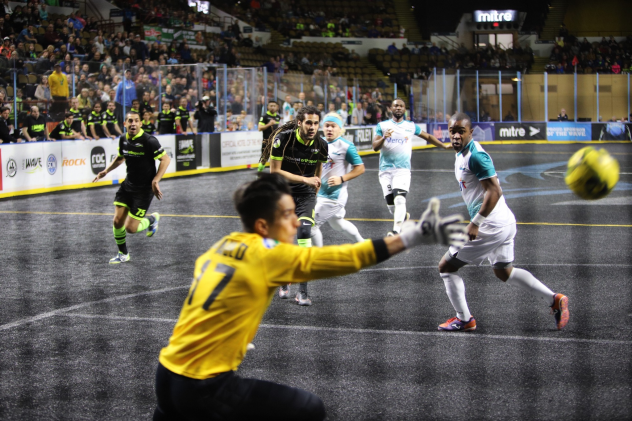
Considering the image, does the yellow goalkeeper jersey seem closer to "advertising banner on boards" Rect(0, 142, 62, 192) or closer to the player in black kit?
the player in black kit

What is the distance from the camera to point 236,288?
294 cm

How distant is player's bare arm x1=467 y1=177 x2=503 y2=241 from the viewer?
570cm

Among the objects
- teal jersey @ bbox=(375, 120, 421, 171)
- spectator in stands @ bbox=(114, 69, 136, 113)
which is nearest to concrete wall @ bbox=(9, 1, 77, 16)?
spectator in stands @ bbox=(114, 69, 136, 113)

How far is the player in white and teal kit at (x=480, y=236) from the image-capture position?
583 cm

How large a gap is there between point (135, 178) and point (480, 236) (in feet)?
16.6

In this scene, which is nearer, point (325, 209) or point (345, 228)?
point (325, 209)

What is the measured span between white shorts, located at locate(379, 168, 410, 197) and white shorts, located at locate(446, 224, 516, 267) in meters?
5.09

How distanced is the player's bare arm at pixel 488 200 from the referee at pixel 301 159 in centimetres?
204

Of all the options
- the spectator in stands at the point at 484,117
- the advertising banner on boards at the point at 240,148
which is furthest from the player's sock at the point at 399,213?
the spectator in stands at the point at 484,117

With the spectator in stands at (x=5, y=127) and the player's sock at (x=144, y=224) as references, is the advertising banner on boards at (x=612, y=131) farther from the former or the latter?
the player's sock at (x=144, y=224)

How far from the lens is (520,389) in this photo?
4.75 metres

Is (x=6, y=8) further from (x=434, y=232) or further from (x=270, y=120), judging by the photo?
(x=434, y=232)

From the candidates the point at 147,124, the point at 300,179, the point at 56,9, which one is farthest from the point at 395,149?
the point at 56,9

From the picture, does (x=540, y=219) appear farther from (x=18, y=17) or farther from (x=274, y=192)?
(x=18, y=17)
